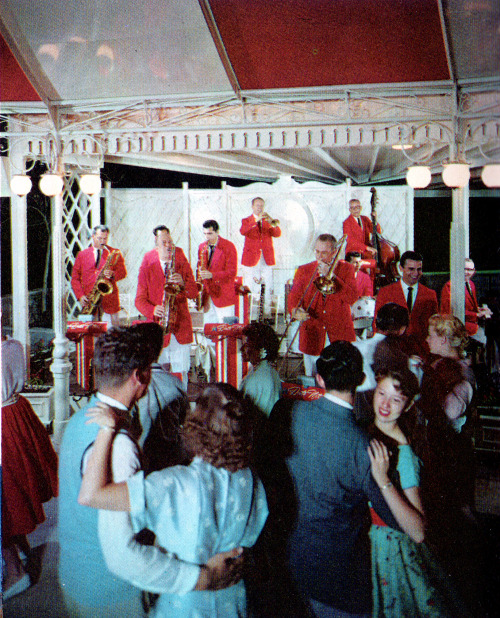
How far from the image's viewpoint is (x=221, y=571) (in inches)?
83.7

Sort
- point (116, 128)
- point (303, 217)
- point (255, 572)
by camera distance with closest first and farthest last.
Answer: point (255, 572)
point (116, 128)
point (303, 217)

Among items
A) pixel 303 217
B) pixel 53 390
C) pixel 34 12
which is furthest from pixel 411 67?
pixel 303 217

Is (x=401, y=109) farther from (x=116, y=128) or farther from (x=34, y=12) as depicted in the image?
(x=34, y=12)

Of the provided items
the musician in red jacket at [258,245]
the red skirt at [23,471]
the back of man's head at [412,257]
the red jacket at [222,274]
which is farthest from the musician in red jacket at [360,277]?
the musician in red jacket at [258,245]

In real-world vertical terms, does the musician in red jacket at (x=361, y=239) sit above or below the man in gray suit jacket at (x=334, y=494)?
above

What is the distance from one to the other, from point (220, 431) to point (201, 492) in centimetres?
25

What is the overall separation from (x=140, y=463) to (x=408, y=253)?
7.12 feet

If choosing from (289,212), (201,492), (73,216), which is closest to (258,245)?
(289,212)

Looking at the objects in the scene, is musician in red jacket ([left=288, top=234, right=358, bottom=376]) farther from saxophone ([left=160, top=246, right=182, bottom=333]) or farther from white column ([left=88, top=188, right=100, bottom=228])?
white column ([left=88, top=188, right=100, bottom=228])

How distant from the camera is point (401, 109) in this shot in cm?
340

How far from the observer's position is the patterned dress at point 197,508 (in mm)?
2027

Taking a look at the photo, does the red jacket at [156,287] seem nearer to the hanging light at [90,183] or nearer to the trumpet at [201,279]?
the trumpet at [201,279]

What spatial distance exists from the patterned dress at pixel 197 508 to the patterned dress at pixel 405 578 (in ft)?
2.36

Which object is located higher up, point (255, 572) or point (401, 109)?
point (401, 109)
